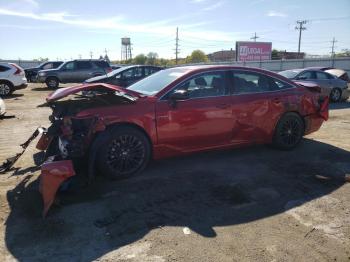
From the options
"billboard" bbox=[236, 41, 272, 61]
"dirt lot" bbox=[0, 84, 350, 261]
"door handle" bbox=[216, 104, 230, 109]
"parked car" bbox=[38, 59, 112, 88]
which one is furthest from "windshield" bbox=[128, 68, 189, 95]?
"billboard" bbox=[236, 41, 272, 61]

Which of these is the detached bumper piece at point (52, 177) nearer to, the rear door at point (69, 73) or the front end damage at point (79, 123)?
the front end damage at point (79, 123)

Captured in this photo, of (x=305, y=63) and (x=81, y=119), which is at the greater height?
(x=305, y=63)

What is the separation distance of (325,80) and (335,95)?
0.85 meters

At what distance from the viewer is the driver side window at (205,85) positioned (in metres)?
5.68

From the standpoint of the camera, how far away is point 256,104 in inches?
244

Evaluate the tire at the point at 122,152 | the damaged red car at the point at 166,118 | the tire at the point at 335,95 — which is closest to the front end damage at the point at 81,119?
the damaged red car at the point at 166,118

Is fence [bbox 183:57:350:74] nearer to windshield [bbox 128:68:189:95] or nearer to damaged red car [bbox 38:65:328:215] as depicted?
damaged red car [bbox 38:65:328:215]

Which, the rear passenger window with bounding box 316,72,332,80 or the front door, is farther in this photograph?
the rear passenger window with bounding box 316,72,332,80

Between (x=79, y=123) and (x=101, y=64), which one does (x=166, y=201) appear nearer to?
(x=79, y=123)

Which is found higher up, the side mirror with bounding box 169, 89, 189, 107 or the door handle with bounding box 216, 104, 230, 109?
the side mirror with bounding box 169, 89, 189, 107

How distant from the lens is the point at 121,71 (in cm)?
1439

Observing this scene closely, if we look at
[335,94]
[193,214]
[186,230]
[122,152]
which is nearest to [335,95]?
[335,94]

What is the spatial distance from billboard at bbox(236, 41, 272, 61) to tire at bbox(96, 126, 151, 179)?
199 ft

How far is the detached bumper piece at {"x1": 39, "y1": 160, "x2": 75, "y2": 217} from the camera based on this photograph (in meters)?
4.19
